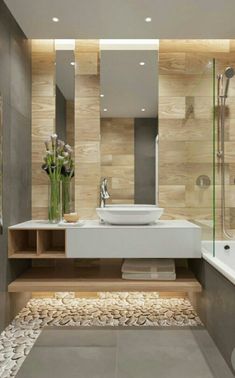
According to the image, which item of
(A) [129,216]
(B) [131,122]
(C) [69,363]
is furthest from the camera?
(B) [131,122]

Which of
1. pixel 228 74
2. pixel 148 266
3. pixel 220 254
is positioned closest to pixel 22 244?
pixel 148 266

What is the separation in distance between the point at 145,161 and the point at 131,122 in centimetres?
39

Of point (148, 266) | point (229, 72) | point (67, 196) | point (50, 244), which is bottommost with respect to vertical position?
point (148, 266)

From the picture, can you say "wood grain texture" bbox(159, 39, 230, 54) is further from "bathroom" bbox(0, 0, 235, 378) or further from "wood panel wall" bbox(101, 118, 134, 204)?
"wood panel wall" bbox(101, 118, 134, 204)

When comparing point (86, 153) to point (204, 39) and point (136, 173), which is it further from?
point (204, 39)

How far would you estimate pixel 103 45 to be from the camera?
10.3ft

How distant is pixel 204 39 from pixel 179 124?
2.64 feet

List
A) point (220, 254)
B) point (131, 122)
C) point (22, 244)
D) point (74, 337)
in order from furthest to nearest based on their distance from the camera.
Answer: point (131, 122), point (22, 244), point (220, 254), point (74, 337)

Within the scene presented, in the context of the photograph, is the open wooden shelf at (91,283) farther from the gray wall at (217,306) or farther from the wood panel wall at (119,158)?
the wood panel wall at (119,158)

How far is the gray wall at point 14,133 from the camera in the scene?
243 centimetres

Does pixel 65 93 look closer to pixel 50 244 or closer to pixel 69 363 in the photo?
pixel 50 244

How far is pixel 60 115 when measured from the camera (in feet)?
10.3

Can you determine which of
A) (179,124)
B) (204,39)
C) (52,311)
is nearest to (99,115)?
(179,124)

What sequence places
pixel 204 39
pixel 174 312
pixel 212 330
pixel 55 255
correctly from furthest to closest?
pixel 204 39, pixel 174 312, pixel 55 255, pixel 212 330
